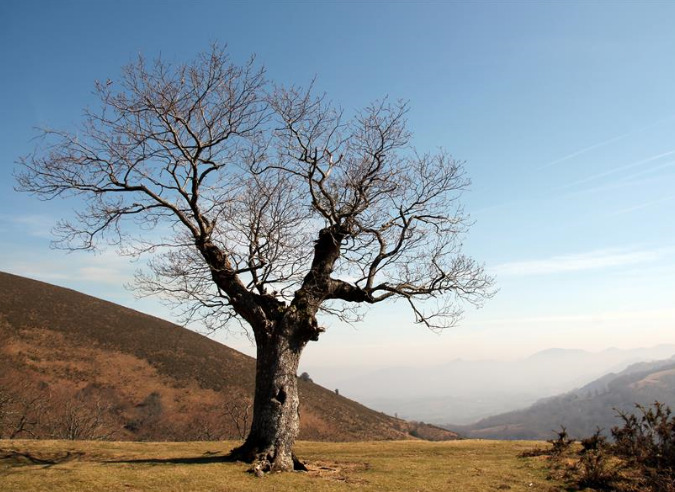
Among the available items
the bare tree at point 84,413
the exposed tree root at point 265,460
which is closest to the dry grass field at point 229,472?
the exposed tree root at point 265,460

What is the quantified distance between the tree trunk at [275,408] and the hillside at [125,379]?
104 ft

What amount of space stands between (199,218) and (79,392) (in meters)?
54.4

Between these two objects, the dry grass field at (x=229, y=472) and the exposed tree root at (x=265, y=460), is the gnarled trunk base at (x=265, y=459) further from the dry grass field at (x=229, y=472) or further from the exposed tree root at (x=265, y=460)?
the dry grass field at (x=229, y=472)

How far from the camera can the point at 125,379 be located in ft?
215

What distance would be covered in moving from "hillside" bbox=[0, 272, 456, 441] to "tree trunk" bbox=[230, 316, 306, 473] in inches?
1246

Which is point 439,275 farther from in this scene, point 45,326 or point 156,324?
point 156,324

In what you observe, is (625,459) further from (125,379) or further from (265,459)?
(125,379)

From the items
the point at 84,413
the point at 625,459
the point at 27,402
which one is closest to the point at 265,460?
the point at 625,459

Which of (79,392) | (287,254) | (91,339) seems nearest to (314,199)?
(287,254)

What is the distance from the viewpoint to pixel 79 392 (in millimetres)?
57969

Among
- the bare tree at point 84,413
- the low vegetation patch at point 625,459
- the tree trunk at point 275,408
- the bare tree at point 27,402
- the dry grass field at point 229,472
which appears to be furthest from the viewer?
the bare tree at point 84,413

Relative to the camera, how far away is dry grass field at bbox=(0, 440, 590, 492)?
12.1 m

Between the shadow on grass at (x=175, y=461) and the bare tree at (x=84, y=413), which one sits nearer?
the shadow on grass at (x=175, y=461)

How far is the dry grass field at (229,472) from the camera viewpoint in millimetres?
12117
